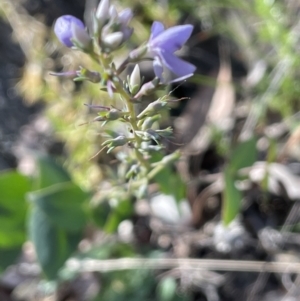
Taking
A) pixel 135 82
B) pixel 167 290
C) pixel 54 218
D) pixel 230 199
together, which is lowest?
pixel 167 290

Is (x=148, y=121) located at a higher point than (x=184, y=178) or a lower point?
higher

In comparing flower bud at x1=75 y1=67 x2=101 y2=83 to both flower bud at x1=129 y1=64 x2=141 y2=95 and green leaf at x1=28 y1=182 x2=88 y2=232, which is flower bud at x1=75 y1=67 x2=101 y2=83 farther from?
green leaf at x1=28 y1=182 x2=88 y2=232

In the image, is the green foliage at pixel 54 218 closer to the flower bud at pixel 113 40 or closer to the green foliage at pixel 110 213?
the green foliage at pixel 110 213

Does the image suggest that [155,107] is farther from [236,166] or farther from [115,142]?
[236,166]

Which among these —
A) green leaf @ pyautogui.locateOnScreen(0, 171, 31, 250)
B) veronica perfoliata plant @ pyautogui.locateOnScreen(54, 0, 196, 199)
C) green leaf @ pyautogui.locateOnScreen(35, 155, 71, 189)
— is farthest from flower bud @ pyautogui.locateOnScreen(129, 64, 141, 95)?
green leaf @ pyautogui.locateOnScreen(0, 171, 31, 250)

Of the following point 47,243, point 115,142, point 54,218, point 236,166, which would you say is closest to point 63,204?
point 54,218

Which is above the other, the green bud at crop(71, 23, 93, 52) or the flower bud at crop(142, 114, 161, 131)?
the green bud at crop(71, 23, 93, 52)

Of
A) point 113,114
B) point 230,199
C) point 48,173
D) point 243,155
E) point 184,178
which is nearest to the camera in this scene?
point 113,114

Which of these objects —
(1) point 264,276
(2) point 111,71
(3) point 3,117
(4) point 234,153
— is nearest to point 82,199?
A: (4) point 234,153

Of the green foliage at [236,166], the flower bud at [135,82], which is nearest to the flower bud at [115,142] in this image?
the flower bud at [135,82]
